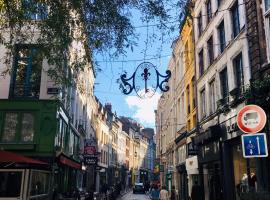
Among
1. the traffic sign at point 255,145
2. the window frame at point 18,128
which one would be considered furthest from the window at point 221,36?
the traffic sign at point 255,145

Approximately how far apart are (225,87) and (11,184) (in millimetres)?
10924

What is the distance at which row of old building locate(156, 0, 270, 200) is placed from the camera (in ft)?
45.0

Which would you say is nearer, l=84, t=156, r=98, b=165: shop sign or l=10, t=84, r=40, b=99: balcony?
l=10, t=84, r=40, b=99: balcony

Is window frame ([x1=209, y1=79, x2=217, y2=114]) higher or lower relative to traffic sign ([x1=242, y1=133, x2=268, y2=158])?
higher

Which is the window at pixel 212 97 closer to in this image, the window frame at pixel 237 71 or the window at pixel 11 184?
the window frame at pixel 237 71

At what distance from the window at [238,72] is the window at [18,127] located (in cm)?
1125

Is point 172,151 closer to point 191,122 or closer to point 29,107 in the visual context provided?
point 191,122

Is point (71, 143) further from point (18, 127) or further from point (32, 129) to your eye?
point (18, 127)

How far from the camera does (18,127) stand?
821 inches

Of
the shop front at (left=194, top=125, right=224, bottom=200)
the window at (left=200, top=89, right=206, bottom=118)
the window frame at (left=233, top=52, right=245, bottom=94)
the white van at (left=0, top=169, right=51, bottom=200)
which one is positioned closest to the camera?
the white van at (left=0, top=169, right=51, bottom=200)

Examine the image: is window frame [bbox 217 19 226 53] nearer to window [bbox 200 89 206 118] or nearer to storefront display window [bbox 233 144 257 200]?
window [bbox 200 89 206 118]

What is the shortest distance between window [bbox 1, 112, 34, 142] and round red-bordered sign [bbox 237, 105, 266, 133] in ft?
49.5

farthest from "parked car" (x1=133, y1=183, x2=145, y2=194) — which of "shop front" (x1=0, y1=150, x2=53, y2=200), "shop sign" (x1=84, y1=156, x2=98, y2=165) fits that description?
"shop front" (x1=0, y1=150, x2=53, y2=200)

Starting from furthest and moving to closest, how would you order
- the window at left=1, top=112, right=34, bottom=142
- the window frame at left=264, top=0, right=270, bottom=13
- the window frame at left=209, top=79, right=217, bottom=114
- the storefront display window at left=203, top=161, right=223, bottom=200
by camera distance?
1. the window at left=1, top=112, right=34, bottom=142
2. the window frame at left=209, top=79, right=217, bottom=114
3. the storefront display window at left=203, top=161, right=223, bottom=200
4. the window frame at left=264, top=0, right=270, bottom=13
